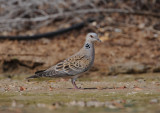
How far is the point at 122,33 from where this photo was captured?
49.8ft

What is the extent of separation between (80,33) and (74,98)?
846 centimetres

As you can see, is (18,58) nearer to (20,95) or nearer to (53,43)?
(53,43)

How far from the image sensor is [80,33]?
50.1ft

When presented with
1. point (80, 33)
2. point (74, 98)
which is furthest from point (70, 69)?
point (80, 33)

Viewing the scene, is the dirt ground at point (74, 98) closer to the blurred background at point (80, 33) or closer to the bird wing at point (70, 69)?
the bird wing at point (70, 69)

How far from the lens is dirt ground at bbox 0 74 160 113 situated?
224 inches

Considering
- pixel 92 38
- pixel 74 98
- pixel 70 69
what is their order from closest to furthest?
pixel 74 98 → pixel 70 69 → pixel 92 38

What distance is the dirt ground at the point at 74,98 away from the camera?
570 cm

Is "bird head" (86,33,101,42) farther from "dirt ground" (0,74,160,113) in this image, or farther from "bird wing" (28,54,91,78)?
"dirt ground" (0,74,160,113)

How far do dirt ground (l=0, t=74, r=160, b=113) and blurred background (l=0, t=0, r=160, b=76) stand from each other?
146 centimetres

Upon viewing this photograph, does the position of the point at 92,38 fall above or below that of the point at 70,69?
above

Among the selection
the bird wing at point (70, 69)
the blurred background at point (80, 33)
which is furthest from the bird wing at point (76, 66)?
the blurred background at point (80, 33)

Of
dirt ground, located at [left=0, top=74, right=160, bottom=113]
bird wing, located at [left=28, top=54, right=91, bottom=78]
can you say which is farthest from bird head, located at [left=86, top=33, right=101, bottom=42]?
dirt ground, located at [left=0, top=74, right=160, bottom=113]

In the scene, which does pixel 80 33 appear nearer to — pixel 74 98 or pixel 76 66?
pixel 76 66
